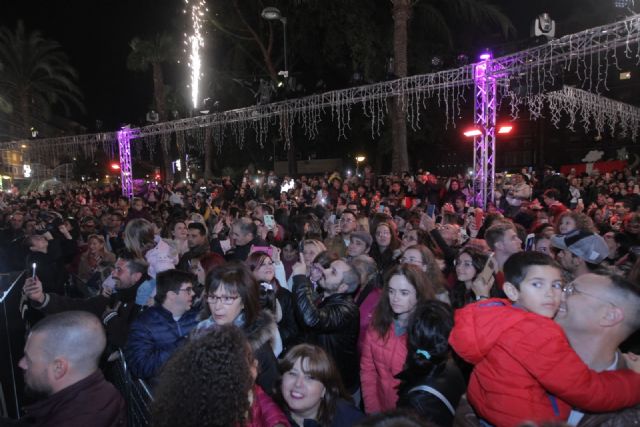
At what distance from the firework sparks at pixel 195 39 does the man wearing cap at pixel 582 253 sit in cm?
2375

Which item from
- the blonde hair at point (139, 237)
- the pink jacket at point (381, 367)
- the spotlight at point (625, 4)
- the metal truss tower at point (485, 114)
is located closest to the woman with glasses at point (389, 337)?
the pink jacket at point (381, 367)

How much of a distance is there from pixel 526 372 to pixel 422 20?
21.6 metres

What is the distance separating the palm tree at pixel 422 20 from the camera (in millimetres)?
15852

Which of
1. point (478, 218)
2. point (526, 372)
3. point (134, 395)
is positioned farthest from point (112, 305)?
point (478, 218)

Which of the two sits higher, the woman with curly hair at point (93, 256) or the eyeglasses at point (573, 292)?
the eyeglasses at point (573, 292)

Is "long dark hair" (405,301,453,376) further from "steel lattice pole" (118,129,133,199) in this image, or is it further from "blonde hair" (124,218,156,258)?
"steel lattice pole" (118,129,133,199)

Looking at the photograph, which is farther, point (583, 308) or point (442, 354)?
point (442, 354)

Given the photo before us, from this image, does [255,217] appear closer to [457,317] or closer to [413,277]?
[413,277]

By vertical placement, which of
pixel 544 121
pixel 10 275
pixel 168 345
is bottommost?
pixel 168 345

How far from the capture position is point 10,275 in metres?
3.70

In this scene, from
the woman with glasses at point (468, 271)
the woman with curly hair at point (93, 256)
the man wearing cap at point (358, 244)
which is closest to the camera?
Answer: the woman with glasses at point (468, 271)

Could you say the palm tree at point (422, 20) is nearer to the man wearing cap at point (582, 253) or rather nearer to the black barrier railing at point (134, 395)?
the man wearing cap at point (582, 253)

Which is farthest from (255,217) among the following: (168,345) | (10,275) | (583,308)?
(583,308)

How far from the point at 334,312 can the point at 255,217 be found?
14.6ft
